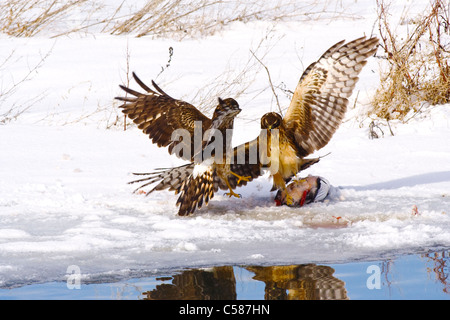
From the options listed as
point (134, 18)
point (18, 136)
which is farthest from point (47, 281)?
point (134, 18)

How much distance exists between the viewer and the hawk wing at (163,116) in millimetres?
4730

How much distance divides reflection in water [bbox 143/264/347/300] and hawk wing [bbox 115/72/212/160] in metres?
1.43

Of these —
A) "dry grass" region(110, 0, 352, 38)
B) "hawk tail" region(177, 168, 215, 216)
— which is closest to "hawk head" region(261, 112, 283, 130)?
"hawk tail" region(177, 168, 215, 216)

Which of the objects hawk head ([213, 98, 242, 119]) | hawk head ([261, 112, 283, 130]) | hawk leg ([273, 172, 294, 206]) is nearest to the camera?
hawk head ([213, 98, 242, 119])

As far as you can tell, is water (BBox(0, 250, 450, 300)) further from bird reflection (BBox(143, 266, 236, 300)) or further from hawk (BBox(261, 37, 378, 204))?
hawk (BBox(261, 37, 378, 204))

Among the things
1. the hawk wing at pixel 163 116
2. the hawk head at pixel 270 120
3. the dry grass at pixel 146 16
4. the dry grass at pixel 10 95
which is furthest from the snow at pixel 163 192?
the hawk head at pixel 270 120

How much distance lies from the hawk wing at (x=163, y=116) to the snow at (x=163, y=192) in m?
0.45

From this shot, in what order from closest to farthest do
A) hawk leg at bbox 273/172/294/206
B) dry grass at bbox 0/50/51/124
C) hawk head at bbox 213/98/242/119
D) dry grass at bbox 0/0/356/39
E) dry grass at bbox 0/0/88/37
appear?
1. hawk head at bbox 213/98/242/119
2. hawk leg at bbox 273/172/294/206
3. dry grass at bbox 0/50/51/124
4. dry grass at bbox 0/0/88/37
5. dry grass at bbox 0/0/356/39

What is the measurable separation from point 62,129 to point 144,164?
1313mm

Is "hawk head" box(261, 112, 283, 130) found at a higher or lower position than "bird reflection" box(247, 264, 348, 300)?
higher

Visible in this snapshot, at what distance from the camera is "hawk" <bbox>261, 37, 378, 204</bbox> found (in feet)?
15.3

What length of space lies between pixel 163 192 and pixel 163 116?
731 millimetres

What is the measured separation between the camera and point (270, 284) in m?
3.21
